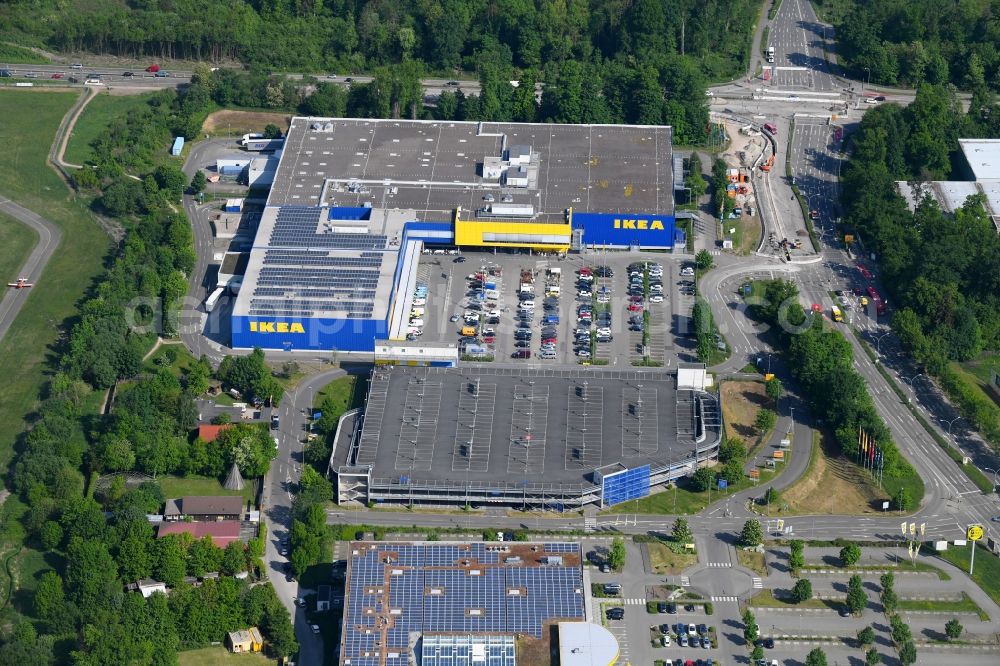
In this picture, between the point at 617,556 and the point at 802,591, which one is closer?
the point at 802,591

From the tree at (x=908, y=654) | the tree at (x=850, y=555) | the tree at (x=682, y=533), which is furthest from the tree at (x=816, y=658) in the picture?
the tree at (x=682, y=533)

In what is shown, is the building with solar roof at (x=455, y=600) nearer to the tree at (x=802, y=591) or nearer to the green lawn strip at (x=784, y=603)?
the green lawn strip at (x=784, y=603)

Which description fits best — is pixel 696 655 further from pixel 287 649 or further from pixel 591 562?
pixel 287 649

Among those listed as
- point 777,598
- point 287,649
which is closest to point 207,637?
point 287,649

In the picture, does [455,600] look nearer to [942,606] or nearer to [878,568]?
[878,568]

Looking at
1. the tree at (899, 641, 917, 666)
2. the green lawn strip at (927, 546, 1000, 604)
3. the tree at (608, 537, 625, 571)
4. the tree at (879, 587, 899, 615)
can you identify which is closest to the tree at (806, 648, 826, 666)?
the tree at (899, 641, 917, 666)

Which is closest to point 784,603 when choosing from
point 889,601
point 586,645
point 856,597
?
point 856,597
